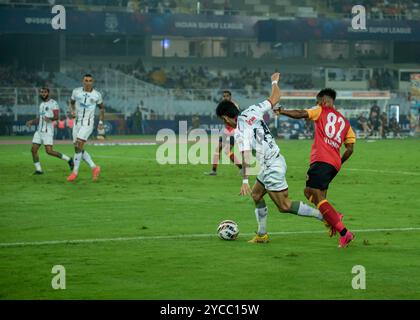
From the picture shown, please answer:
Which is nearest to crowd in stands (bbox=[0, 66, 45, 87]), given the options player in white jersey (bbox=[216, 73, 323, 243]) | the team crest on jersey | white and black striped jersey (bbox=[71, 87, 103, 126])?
the team crest on jersey

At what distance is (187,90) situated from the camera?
61906 mm

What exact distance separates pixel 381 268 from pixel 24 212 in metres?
8.29

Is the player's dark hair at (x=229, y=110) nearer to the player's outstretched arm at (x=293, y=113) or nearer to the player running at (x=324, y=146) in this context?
the player's outstretched arm at (x=293, y=113)

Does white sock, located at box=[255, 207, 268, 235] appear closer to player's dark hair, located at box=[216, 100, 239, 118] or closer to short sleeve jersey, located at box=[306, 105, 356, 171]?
short sleeve jersey, located at box=[306, 105, 356, 171]

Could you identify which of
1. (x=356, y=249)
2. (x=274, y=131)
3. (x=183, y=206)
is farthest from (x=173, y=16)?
(x=356, y=249)

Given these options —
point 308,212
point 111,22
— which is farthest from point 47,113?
point 111,22

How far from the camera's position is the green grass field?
10.3 meters

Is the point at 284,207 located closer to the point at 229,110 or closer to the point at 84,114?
the point at 229,110

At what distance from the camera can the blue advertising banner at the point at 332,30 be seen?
223 ft

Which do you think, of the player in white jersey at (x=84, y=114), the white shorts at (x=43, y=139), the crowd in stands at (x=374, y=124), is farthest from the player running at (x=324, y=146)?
the crowd in stands at (x=374, y=124)

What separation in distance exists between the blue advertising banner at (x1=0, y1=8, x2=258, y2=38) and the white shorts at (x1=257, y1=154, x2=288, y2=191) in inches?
1882

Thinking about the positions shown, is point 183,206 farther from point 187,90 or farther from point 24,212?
point 187,90

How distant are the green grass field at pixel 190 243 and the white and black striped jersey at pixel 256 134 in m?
1.33
